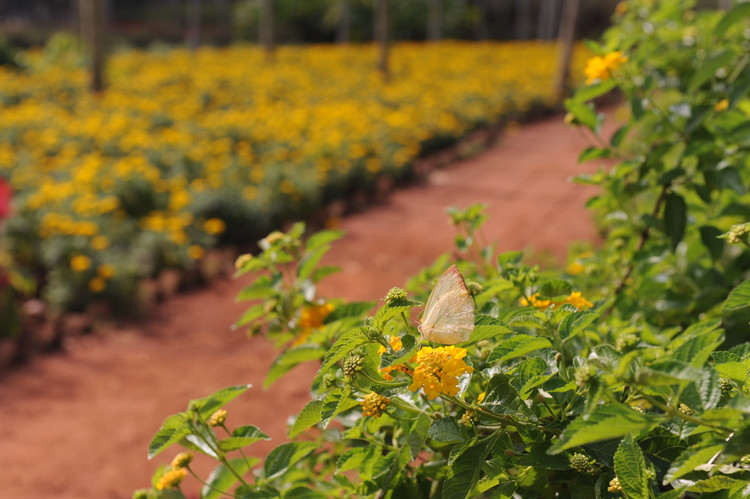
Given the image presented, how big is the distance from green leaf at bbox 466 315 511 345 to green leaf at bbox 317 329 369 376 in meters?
0.13

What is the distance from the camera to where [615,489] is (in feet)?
2.36

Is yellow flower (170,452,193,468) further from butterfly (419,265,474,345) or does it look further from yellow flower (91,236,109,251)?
yellow flower (91,236,109,251)

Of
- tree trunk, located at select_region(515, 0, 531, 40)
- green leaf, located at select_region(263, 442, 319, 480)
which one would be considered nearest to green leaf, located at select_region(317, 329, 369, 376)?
green leaf, located at select_region(263, 442, 319, 480)

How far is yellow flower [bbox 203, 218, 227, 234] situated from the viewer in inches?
175

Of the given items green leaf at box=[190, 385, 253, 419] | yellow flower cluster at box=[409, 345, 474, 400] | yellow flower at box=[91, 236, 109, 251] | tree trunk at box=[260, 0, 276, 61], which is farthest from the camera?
tree trunk at box=[260, 0, 276, 61]

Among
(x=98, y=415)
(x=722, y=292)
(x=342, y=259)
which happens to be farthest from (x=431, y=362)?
(x=342, y=259)

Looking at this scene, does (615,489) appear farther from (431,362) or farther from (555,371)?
(431,362)

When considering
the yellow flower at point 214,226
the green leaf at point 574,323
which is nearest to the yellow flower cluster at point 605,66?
the green leaf at point 574,323

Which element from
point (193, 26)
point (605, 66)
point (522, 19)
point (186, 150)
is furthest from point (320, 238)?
point (522, 19)

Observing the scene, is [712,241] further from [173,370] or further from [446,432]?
[173,370]

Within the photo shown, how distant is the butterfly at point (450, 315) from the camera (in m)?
0.75

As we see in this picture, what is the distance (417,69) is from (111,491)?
11.9 m

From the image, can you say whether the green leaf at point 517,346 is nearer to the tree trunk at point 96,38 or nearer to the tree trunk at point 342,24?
the tree trunk at point 96,38

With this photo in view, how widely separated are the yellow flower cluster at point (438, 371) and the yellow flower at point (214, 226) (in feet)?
12.6
